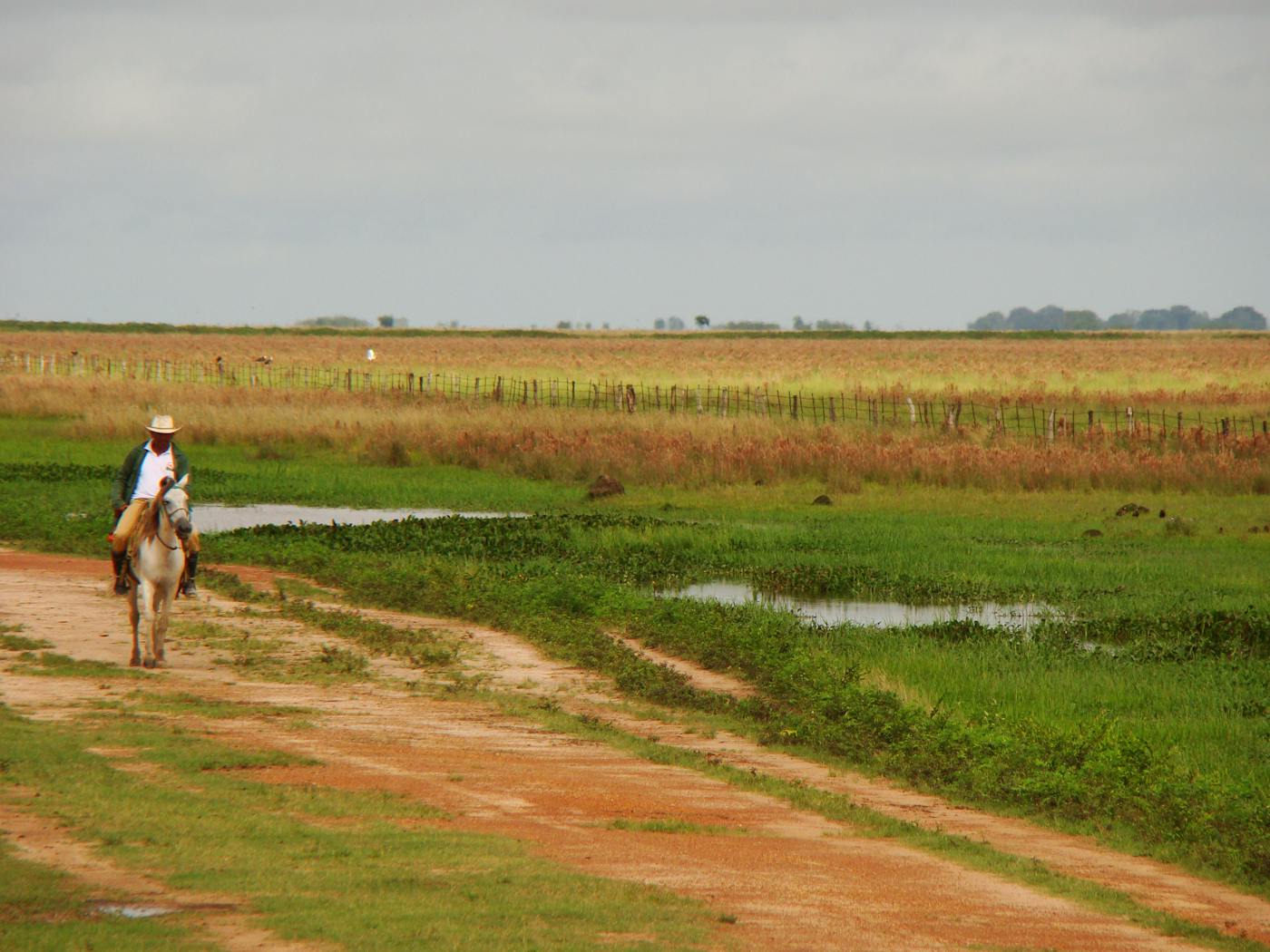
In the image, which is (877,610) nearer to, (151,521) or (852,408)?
(151,521)

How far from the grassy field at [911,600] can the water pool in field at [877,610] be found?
386 millimetres

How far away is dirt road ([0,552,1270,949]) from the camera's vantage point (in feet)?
24.6

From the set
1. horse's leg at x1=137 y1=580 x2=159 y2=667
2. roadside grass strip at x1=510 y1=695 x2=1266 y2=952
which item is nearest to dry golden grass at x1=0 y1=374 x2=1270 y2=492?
horse's leg at x1=137 y1=580 x2=159 y2=667

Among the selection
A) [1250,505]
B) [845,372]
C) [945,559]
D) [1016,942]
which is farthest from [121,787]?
[845,372]

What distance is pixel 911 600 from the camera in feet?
62.2

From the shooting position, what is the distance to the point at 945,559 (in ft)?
69.4

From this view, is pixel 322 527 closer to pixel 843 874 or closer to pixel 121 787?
pixel 121 787

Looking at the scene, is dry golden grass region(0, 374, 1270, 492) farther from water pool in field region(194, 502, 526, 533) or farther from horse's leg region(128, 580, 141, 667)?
horse's leg region(128, 580, 141, 667)

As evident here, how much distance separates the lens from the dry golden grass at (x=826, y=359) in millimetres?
55781

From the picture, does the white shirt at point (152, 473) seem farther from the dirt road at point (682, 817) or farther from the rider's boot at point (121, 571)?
the dirt road at point (682, 817)

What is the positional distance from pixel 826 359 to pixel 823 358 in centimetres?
189

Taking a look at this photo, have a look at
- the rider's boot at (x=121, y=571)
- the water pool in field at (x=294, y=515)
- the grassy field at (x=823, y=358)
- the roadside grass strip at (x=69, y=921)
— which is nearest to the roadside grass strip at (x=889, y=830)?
the rider's boot at (x=121, y=571)

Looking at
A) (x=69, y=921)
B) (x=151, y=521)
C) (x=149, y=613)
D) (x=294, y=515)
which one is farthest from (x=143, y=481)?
(x=294, y=515)

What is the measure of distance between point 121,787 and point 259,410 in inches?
1296
